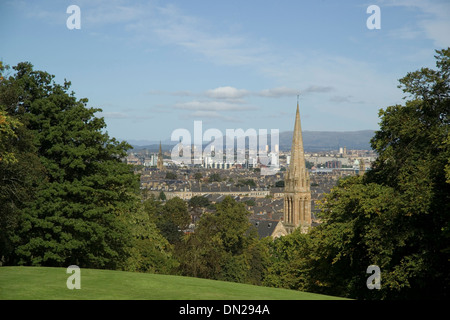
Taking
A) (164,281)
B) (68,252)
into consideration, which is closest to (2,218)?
(68,252)

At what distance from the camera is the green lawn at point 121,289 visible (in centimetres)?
1288

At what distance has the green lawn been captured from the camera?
12.9m

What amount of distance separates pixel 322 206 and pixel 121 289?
1737 cm

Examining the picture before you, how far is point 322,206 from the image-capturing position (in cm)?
2948

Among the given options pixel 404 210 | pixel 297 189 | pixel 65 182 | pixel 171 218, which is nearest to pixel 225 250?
pixel 65 182

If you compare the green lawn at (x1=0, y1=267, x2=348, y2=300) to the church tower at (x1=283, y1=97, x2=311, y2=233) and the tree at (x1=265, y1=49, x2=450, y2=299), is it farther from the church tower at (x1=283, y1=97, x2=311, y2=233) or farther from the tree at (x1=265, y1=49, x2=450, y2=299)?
the church tower at (x1=283, y1=97, x2=311, y2=233)

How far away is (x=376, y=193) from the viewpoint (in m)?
23.0

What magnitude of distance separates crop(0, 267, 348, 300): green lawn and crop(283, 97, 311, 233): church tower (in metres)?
76.1

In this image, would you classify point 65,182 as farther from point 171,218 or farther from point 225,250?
point 171,218

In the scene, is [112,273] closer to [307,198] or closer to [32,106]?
[32,106]

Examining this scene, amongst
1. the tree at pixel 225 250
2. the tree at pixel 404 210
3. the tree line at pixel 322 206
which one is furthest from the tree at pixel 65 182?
the tree at pixel 225 250

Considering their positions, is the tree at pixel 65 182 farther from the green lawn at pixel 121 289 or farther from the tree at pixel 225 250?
the tree at pixel 225 250

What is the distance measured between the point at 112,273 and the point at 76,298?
5036mm

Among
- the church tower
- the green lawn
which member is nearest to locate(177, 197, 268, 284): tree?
the green lawn
